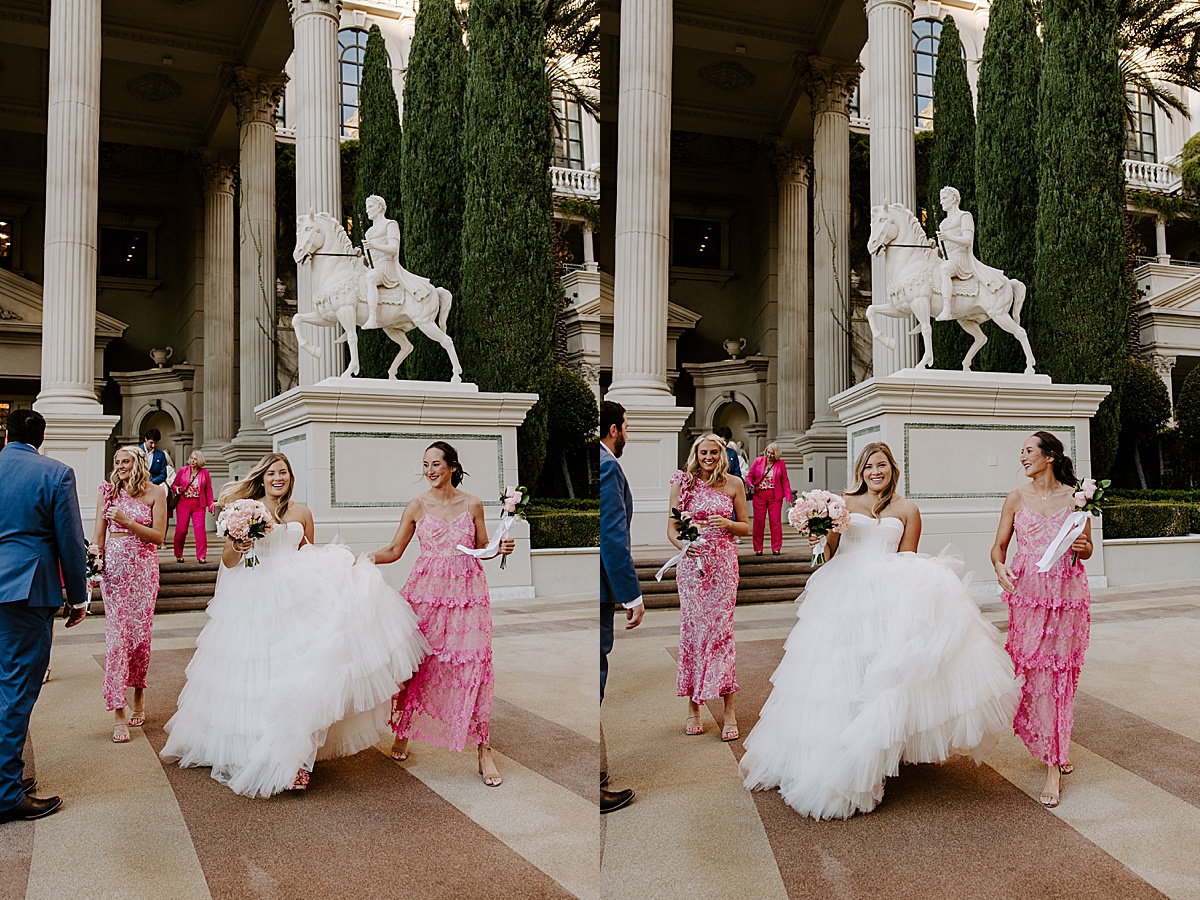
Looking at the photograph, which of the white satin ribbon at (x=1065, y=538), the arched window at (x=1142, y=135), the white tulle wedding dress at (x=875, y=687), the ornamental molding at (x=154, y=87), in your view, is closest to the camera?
the white tulle wedding dress at (x=875, y=687)

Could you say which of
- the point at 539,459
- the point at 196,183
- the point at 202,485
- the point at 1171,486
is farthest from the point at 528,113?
the point at 1171,486

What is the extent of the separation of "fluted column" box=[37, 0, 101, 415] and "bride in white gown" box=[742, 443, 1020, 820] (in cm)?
912

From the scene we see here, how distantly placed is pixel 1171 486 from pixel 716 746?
1410 cm

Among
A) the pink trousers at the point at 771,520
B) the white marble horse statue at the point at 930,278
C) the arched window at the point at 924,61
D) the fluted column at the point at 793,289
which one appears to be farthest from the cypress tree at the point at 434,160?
the arched window at the point at 924,61

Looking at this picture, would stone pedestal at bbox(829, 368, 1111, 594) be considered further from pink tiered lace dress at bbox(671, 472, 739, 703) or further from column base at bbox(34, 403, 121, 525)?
column base at bbox(34, 403, 121, 525)

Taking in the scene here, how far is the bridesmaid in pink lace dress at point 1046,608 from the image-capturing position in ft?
12.3

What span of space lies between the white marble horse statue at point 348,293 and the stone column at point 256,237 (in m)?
6.50

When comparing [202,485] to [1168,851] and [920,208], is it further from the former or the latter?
[920,208]

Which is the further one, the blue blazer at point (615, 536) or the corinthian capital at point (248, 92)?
the corinthian capital at point (248, 92)

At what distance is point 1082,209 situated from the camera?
11.5 metres

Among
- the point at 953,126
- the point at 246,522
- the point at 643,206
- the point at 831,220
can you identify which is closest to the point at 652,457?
the point at 643,206

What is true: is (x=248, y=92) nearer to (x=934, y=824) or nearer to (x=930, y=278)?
(x=930, y=278)

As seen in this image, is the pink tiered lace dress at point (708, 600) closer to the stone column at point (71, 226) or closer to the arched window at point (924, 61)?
the stone column at point (71, 226)

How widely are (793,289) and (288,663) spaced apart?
14234mm
